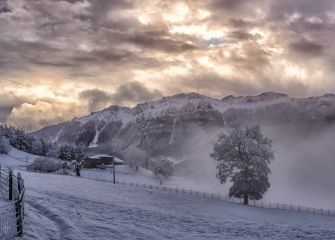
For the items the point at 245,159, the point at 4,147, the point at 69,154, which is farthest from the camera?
the point at 69,154

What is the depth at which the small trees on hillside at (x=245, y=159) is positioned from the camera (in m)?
64.5

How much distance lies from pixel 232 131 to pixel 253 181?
7.91m

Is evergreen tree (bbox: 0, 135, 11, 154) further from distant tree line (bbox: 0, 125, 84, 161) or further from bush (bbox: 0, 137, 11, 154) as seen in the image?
distant tree line (bbox: 0, 125, 84, 161)

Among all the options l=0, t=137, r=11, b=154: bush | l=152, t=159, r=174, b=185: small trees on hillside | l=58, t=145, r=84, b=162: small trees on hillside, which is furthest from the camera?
l=58, t=145, r=84, b=162: small trees on hillside

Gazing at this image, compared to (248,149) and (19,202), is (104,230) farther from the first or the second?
(248,149)

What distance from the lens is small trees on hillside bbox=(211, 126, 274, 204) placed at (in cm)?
6450

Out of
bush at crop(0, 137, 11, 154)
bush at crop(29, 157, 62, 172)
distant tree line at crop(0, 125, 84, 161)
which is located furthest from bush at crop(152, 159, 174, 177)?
bush at crop(0, 137, 11, 154)

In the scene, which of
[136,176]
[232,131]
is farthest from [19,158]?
[232,131]

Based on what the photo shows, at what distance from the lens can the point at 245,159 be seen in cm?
6519

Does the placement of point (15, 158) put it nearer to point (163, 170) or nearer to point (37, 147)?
point (37, 147)

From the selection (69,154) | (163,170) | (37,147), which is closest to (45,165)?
(163,170)

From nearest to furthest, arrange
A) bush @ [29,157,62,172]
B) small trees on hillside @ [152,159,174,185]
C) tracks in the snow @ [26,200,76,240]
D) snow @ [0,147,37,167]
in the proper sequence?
tracks in the snow @ [26,200,76,240] < bush @ [29,157,62,172] < snow @ [0,147,37,167] < small trees on hillside @ [152,159,174,185]

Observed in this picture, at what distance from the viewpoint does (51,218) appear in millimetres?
25016

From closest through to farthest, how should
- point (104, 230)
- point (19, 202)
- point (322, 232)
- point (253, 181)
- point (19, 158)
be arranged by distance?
point (19, 202) < point (104, 230) < point (322, 232) < point (253, 181) < point (19, 158)
